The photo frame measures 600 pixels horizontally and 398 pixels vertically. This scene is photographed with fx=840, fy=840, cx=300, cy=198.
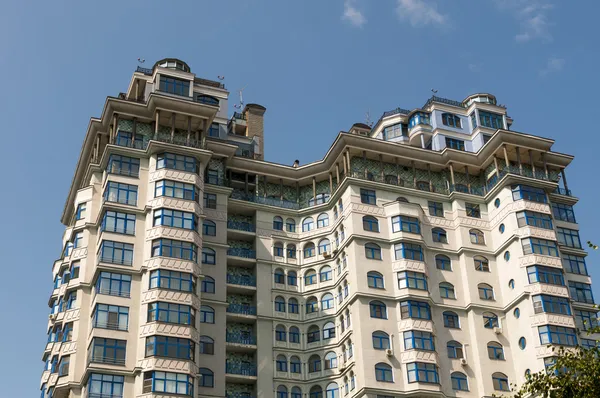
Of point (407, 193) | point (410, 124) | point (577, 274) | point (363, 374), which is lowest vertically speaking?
point (363, 374)

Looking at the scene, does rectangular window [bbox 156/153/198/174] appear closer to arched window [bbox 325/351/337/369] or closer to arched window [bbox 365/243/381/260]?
arched window [bbox 365/243/381/260]

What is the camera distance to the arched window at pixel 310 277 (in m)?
64.4

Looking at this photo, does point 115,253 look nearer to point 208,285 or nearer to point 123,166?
point 123,166

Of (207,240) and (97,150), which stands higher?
(97,150)

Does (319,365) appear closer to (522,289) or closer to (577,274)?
(522,289)

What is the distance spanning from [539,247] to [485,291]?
507 cm

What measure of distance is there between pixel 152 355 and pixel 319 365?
13.7 meters

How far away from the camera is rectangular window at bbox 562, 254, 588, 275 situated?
64.6 m

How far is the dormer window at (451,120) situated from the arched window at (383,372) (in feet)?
77.1

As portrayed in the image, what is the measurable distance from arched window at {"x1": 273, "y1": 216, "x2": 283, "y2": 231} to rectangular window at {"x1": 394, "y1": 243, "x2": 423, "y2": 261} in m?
10.0

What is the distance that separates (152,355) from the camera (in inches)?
2061

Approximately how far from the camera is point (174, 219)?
5794 cm

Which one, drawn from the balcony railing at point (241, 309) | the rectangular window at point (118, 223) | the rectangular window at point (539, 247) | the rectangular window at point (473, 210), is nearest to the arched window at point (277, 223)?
the balcony railing at point (241, 309)

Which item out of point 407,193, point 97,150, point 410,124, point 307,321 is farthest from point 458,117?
point 97,150
